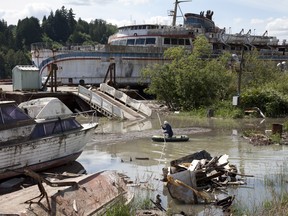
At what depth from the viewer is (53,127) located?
1655cm

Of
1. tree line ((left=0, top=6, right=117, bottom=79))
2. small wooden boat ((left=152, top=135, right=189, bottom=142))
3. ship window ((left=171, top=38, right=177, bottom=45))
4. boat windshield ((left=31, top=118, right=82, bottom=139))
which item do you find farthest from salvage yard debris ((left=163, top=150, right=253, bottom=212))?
tree line ((left=0, top=6, right=117, bottom=79))

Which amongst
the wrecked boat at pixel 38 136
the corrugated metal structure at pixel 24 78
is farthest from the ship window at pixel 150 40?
the wrecked boat at pixel 38 136

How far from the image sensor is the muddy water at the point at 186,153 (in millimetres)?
13198

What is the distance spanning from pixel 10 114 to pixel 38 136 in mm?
1244

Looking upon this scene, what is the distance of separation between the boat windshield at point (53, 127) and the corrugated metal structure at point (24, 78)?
18427mm

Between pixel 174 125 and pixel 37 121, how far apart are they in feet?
45.1

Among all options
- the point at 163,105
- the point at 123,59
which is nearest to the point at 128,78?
the point at 123,59

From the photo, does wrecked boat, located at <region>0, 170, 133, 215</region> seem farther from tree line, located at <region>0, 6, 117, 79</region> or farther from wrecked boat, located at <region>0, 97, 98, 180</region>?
tree line, located at <region>0, 6, 117, 79</region>

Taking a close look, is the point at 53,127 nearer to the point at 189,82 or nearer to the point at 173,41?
the point at 189,82

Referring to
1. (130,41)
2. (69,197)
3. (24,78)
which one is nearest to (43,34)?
(130,41)

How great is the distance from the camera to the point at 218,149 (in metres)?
20.6

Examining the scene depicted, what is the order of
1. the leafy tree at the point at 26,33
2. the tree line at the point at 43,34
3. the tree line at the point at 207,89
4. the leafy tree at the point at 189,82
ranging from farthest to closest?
the leafy tree at the point at 26,33
the tree line at the point at 43,34
the leafy tree at the point at 189,82
the tree line at the point at 207,89

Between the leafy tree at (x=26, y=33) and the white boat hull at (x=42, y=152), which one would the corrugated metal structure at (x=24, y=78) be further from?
the leafy tree at (x=26, y=33)

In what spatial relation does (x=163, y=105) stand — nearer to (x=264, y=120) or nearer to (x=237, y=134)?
(x=264, y=120)
